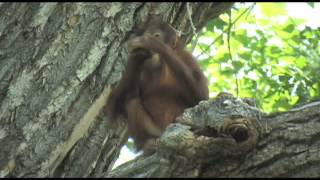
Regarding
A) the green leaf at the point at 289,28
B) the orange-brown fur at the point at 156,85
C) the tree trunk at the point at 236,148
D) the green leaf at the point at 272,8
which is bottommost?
the tree trunk at the point at 236,148

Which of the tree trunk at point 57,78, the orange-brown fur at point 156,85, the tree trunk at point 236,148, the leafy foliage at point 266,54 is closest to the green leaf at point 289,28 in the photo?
the leafy foliage at point 266,54

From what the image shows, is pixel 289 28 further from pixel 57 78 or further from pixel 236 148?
pixel 236 148

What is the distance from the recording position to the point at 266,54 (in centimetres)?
603

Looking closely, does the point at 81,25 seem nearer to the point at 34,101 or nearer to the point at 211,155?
the point at 34,101

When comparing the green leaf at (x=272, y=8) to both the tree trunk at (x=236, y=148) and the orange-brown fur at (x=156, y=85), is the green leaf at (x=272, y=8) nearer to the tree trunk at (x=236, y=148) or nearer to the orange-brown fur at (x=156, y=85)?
the orange-brown fur at (x=156, y=85)

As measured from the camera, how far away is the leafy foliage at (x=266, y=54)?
201 inches

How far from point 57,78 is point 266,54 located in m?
3.45

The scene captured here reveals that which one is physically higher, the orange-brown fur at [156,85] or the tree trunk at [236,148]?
the orange-brown fur at [156,85]

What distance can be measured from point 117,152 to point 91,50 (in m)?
0.66

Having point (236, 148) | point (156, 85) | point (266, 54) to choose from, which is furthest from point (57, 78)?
point (266, 54)

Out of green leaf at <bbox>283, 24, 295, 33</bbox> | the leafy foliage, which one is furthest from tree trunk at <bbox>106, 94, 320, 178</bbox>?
green leaf at <bbox>283, 24, 295, 33</bbox>

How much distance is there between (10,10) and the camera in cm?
297

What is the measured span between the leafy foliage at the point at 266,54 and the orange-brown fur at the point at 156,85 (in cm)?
63

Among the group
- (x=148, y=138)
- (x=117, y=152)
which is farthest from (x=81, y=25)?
(x=148, y=138)
